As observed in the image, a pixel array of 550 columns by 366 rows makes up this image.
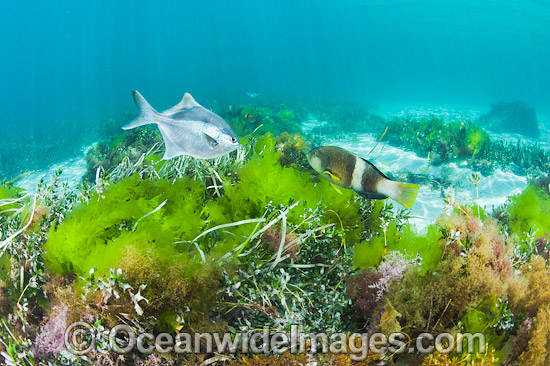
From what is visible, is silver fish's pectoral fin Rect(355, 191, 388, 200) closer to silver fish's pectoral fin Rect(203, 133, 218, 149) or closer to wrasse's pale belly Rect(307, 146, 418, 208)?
wrasse's pale belly Rect(307, 146, 418, 208)

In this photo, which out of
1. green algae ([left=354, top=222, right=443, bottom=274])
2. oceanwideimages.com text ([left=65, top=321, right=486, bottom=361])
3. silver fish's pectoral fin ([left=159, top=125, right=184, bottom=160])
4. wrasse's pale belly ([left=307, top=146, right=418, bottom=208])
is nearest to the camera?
oceanwideimages.com text ([left=65, top=321, right=486, bottom=361])

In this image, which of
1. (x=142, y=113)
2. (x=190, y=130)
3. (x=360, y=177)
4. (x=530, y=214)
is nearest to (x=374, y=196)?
(x=360, y=177)

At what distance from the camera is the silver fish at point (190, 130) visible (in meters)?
2.42

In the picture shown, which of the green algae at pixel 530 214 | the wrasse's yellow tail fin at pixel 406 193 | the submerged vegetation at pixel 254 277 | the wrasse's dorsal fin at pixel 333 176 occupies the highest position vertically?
the wrasse's dorsal fin at pixel 333 176

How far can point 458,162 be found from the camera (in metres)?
9.10

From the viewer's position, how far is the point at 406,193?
2.30 metres

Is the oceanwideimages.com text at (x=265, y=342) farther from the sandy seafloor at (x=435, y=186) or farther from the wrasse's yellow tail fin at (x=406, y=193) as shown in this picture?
the sandy seafloor at (x=435, y=186)

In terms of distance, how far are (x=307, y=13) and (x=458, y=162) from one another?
510 feet

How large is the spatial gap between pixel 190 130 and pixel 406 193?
1.99 metres

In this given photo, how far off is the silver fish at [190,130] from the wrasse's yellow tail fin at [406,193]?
1509 mm

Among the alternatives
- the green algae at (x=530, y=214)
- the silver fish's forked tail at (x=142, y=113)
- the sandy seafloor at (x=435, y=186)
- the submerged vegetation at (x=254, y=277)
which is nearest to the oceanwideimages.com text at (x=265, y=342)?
the submerged vegetation at (x=254, y=277)

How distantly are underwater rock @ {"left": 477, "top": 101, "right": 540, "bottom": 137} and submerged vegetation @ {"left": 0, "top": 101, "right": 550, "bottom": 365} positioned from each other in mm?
25551

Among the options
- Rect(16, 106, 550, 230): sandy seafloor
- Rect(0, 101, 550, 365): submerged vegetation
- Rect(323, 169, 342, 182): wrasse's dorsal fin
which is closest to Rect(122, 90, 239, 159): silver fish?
Rect(0, 101, 550, 365): submerged vegetation

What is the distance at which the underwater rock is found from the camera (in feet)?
73.0
